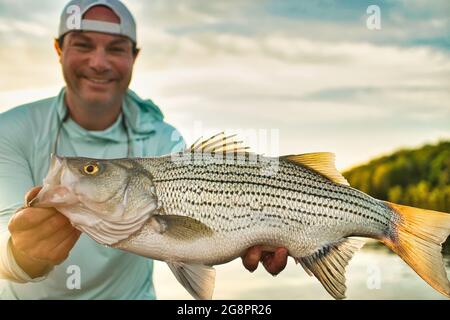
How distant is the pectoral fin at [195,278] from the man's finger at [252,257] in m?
0.17

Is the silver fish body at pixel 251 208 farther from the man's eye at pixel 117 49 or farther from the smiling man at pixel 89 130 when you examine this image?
the man's eye at pixel 117 49

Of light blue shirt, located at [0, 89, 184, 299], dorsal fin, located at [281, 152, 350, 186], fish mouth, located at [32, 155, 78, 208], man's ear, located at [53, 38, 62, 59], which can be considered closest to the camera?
fish mouth, located at [32, 155, 78, 208]

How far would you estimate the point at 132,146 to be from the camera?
11.1 feet

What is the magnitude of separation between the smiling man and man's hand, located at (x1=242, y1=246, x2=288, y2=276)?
106cm

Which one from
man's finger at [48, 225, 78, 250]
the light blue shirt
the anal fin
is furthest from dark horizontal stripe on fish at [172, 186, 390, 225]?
the light blue shirt

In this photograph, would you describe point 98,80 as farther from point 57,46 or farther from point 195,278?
point 195,278

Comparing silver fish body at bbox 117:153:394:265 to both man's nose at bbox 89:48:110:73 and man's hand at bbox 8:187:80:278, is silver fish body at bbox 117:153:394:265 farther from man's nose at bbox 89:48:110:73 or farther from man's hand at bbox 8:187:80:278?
man's nose at bbox 89:48:110:73

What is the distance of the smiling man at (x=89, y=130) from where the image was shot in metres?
3.15

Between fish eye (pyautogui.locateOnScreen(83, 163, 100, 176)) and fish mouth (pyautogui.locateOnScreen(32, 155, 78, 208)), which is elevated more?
fish eye (pyautogui.locateOnScreen(83, 163, 100, 176))

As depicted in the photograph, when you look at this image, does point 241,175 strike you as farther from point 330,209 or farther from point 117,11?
point 117,11

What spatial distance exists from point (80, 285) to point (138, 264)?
351mm

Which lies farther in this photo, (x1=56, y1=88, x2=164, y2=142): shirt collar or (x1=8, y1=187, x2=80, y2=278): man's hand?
(x1=56, y1=88, x2=164, y2=142): shirt collar

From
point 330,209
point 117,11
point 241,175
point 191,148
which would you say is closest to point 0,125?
point 117,11

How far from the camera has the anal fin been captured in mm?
2344
